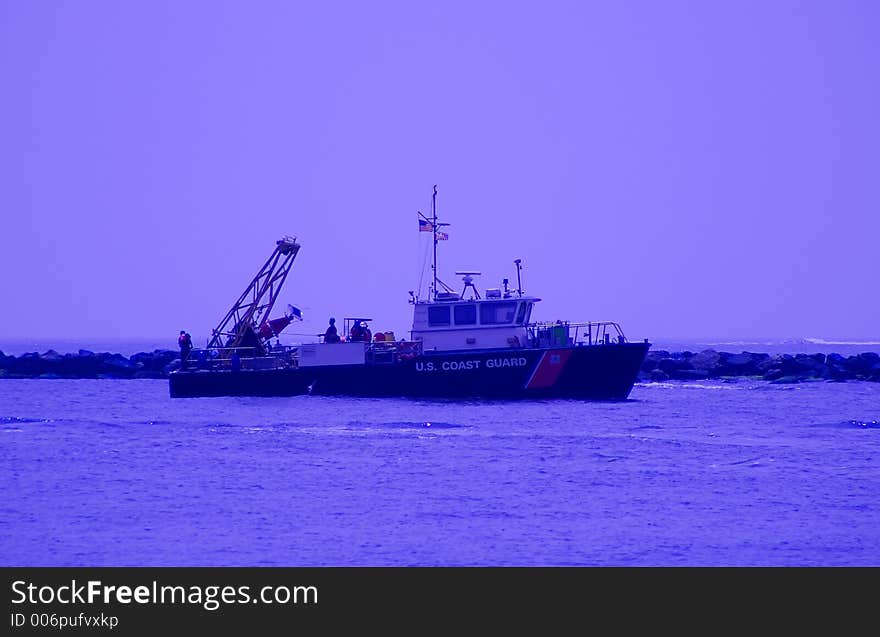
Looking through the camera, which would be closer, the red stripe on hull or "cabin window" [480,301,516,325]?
the red stripe on hull

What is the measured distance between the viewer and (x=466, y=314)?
131 ft

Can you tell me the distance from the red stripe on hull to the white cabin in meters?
0.89

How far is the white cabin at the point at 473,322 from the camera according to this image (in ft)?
131

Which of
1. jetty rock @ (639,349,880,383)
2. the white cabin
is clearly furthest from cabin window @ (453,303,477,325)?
jetty rock @ (639,349,880,383)

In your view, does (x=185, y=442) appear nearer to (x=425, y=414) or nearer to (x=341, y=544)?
(x=425, y=414)

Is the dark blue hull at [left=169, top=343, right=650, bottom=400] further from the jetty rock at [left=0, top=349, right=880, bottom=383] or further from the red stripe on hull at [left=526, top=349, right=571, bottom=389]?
the jetty rock at [left=0, top=349, right=880, bottom=383]

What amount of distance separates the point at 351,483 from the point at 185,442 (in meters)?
8.82

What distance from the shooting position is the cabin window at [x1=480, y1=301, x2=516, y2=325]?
39.8 metres

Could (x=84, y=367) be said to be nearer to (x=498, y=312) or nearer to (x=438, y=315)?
(x=438, y=315)

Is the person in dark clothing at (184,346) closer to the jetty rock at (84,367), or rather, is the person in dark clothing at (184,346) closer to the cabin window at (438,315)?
the cabin window at (438,315)

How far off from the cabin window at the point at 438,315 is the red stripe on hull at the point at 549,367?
3.15 m

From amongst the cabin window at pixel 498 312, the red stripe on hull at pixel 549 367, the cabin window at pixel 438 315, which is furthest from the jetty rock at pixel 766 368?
the cabin window at pixel 438 315

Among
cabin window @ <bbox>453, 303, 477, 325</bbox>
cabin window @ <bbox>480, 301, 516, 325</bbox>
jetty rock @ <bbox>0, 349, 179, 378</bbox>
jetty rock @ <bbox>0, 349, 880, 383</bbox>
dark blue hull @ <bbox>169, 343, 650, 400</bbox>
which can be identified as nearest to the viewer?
dark blue hull @ <bbox>169, 343, 650, 400</bbox>
